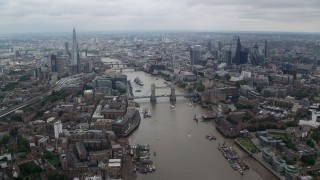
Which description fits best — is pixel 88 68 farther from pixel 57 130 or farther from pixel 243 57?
pixel 57 130

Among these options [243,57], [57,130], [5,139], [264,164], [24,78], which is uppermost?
[243,57]

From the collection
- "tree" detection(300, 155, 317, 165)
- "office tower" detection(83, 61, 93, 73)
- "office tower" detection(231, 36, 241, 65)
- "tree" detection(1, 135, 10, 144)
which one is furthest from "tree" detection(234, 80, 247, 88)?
"tree" detection(1, 135, 10, 144)

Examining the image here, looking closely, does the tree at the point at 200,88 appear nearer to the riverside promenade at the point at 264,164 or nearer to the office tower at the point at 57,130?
the riverside promenade at the point at 264,164

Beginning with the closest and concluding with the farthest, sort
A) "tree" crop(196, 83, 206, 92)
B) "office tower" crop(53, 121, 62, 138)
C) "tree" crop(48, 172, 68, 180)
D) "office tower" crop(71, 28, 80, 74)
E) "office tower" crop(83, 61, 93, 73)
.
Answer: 1. "tree" crop(48, 172, 68, 180)
2. "office tower" crop(53, 121, 62, 138)
3. "tree" crop(196, 83, 206, 92)
4. "office tower" crop(71, 28, 80, 74)
5. "office tower" crop(83, 61, 93, 73)

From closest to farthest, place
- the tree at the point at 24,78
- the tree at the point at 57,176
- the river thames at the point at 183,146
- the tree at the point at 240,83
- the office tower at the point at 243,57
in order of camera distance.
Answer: the tree at the point at 57,176 < the river thames at the point at 183,146 < the tree at the point at 240,83 < the tree at the point at 24,78 < the office tower at the point at 243,57

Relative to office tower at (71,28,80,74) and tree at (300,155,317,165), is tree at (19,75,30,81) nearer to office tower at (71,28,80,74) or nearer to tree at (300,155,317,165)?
office tower at (71,28,80,74)

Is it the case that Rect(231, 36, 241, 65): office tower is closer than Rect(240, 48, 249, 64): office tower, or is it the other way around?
Rect(231, 36, 241, 65): office tower

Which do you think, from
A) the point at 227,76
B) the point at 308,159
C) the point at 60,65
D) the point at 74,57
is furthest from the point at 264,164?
the point at 60,65

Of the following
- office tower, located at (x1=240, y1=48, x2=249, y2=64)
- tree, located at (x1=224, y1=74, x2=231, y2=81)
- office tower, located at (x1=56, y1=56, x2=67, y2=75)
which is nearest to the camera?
tree, located at (x1=224, y1=74, x2=231, y2=81)

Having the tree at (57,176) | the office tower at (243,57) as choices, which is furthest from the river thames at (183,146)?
the office tower at (243,57)
